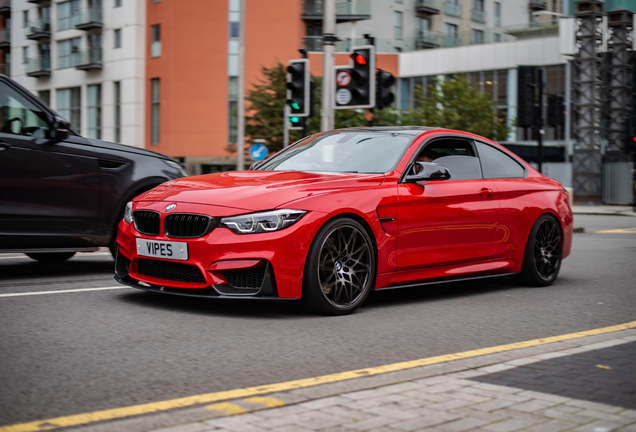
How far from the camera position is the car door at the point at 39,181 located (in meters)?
7.12

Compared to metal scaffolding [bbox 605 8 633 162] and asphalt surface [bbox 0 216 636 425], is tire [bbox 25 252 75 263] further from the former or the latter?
metal scaffolding [bbox 605 8 633 162]

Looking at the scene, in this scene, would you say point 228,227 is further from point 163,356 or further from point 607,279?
point 607,279

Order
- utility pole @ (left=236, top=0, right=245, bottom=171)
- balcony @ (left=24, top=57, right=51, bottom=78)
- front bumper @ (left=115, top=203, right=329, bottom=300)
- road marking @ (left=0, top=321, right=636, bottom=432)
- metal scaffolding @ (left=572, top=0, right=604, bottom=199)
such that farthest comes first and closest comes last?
balcony @ (left=24, top=57, right=51, bottom=78)
metal scaffolding @ (left=572, top=0, right=604, bottom=199)
utility pole @ (left=236, top=0, right=245, bottom=171)
front bumper @ (left=115, top=203, right=329, bottom=300)
road marking @ (left=0, top=321, right=636, bottom=432)

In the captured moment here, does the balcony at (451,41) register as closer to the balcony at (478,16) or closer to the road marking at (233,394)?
the balcony at (478,16)

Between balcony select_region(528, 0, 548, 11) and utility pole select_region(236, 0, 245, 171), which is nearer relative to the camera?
utility pole select_region(236, 0, 245, 171)

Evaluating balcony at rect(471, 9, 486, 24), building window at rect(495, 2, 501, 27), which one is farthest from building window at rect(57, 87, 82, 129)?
building window at rect(495, 2, 501, 27)

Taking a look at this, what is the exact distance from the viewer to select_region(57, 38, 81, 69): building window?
55281 mm

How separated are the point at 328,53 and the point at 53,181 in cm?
811

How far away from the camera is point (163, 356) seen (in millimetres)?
4508

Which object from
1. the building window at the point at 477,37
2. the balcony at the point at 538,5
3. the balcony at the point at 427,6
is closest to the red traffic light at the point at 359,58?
the building window at the point at 477,37

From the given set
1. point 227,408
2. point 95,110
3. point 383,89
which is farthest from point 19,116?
point 95,110

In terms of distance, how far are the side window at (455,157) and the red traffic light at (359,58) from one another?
7312 millimetres

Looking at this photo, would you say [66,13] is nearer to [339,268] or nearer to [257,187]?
[257,187]

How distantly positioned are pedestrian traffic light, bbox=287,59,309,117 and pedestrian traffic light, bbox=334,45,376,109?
1717 millimetres
